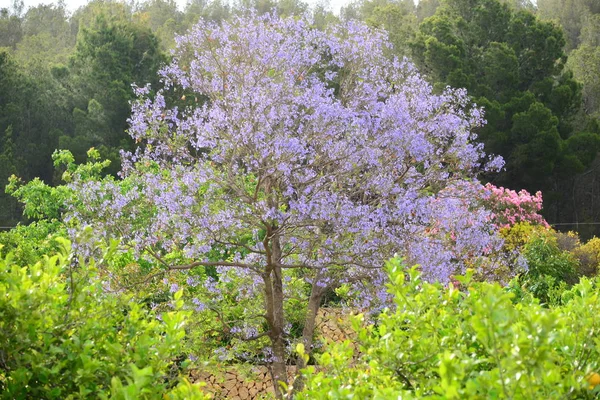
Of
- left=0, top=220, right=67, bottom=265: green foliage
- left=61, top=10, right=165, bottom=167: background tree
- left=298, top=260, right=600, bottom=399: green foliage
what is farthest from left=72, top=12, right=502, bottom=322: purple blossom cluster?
left=61, top=10, right=165, bottom=167: background tree

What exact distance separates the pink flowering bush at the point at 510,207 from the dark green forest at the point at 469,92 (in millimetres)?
5741

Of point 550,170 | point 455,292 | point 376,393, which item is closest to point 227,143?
point 455,292

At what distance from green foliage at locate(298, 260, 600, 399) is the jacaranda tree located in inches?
122

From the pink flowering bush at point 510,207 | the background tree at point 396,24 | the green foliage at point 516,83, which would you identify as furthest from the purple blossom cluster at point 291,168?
the background tree at point 396,24

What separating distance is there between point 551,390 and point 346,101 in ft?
18.0

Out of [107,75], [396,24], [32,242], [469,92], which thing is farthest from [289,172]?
[396,24]

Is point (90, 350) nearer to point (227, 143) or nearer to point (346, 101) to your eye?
point (227, 143)

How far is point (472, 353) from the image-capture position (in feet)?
Result: 9.88

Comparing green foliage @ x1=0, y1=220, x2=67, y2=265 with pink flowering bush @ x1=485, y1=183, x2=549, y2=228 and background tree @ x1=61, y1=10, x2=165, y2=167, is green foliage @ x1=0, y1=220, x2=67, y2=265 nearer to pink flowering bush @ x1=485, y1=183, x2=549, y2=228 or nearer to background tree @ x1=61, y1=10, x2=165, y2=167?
pink flowering bush @ x1=485, y1=183, x2=549, y2=228

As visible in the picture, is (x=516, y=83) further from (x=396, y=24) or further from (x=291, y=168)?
(x=291, y=168)

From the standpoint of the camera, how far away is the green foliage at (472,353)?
2.36 m

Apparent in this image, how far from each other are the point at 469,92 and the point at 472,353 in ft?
68.4

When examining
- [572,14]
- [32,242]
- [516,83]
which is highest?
[572,14]

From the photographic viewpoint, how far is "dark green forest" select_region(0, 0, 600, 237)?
2238 centimetres
